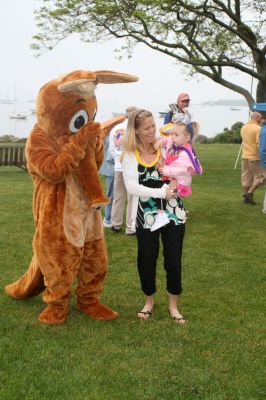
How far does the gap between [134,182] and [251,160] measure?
698 cm

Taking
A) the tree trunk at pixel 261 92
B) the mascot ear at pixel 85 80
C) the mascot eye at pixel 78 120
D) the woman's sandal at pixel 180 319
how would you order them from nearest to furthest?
the mascot ear at pixel 85 80 → the mascot eye at pixel 78 120 → the woman's sandal at pixel 180 319 → the tree trunk at pixel 261 92

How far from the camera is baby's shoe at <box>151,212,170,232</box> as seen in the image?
424 centimetres

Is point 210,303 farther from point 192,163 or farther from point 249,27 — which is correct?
point 249,27

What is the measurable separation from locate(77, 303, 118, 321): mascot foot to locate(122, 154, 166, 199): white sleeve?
112 cm

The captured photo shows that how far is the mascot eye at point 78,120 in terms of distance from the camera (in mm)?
4105

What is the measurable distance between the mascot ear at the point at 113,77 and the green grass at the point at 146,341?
2082mm

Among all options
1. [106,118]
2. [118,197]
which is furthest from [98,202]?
[106,118]

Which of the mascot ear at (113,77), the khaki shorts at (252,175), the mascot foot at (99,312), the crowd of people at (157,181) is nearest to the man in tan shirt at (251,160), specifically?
the khaki shorts at (252,175)

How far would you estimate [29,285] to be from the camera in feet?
15.4

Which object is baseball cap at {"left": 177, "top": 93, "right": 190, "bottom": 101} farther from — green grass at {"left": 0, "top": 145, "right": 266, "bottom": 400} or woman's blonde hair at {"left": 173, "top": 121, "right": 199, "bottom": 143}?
woman's blonde hair at {"left": 173, "top": 121, "right": 199, "bottom": 143}

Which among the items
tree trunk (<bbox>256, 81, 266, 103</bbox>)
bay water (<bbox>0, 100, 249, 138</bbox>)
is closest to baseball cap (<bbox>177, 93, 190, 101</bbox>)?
bay water (<bbox>0, 100, 249, 138</bbox>)

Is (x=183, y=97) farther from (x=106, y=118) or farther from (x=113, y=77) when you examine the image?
(x=106, y=118)

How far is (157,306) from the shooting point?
495 centimetres

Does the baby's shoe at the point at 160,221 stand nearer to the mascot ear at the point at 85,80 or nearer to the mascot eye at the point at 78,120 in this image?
the mascot eye at the point at 78,120
